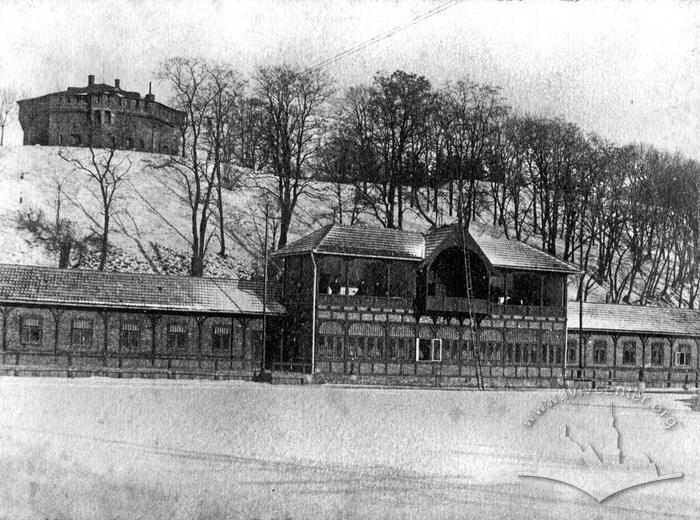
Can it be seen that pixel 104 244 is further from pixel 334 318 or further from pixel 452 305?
pixel 452 305

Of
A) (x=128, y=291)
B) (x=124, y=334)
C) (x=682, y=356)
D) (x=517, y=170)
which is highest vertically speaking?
(x=517, y=170)

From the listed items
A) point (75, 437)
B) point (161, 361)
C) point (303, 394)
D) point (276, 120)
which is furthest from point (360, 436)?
point (276, 120)

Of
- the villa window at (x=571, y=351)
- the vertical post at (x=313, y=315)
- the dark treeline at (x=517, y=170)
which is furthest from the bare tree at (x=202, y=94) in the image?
the villa window at (x=571, y=351)

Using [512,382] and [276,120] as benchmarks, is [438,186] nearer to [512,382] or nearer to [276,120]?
[276,120]

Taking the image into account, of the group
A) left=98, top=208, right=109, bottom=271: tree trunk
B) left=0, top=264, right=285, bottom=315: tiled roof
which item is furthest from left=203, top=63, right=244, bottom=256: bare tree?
left=0, top=264, right=285, bottom=315: tiled roof

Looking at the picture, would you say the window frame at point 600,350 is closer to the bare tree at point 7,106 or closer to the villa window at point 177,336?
the villa window at point 177,336

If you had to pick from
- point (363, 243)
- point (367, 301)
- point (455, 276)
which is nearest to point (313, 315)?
point (367, 301)
